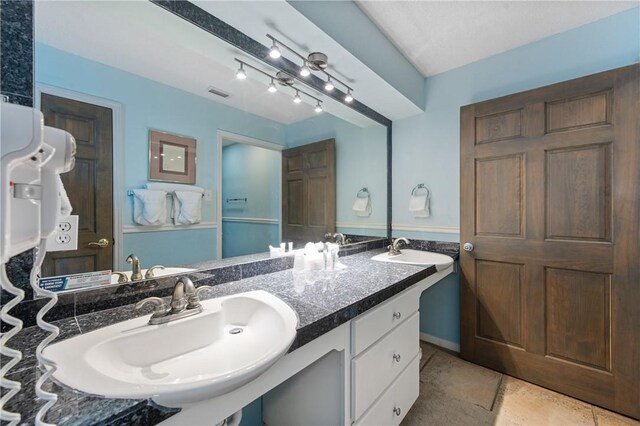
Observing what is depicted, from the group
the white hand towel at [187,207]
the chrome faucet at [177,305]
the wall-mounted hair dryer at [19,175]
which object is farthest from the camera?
the white hand towel at [187,207]

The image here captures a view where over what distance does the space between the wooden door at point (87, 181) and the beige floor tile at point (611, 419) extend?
2.54 metres

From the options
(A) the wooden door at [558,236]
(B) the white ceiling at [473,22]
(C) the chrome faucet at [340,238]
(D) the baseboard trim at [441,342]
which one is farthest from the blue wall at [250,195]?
(D) the baseboard trim at [441,342]

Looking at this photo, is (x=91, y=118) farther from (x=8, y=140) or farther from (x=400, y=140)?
(x=400, y=140)

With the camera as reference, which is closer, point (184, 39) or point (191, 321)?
point (191, 321)

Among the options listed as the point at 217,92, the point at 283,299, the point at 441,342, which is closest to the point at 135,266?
the point at 283,299

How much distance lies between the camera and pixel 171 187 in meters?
1.13

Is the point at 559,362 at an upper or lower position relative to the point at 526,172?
lower

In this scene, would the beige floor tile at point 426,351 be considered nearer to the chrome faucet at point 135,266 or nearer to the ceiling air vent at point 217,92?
the chrome faucet at point 135,266

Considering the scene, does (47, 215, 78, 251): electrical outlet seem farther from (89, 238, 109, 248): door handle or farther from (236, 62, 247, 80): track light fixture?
(236, 62, 247, 80): track light fixture

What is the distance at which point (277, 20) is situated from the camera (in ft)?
3.81

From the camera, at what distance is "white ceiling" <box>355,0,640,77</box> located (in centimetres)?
147

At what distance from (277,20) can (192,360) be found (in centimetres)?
136

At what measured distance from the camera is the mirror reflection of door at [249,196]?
1338 mm

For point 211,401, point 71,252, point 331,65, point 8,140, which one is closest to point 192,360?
point 211,401
